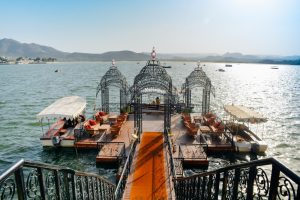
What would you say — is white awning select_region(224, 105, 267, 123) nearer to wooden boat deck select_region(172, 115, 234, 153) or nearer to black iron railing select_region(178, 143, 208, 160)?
wooden boat deck select_region(172, 115, 234, 153)

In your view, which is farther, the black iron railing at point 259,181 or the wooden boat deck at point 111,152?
the wooden boat deck at point 111,152

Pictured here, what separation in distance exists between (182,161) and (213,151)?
4.40m

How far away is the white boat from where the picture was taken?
21391 mm

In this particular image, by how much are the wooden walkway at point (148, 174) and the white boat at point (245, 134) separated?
22.4 feet

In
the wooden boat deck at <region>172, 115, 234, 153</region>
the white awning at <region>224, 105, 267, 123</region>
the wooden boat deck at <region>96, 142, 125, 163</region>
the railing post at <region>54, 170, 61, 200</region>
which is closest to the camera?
the railing post at <region>54, 170, 61, 200</region>

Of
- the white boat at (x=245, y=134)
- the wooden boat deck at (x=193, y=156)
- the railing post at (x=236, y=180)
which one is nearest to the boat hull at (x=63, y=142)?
the wooden boat deck at (x=193, y=156)

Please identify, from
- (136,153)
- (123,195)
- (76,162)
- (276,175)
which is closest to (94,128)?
(76,162)

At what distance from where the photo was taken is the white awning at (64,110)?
869 inches

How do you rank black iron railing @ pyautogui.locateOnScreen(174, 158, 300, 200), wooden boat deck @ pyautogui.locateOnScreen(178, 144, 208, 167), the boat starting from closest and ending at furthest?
black iron railing @ pyautogui.locateOnScreen(174, 158, 300, 200)
wooden boat deck @ pyautogui.locateOnScreen(178, 144, 208, 167)
the boat

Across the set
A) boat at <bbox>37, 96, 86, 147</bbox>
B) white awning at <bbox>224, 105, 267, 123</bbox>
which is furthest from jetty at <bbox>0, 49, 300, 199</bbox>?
white awning at <bbox>224, 105, 267, 123</bbox>

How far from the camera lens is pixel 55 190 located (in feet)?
13.7

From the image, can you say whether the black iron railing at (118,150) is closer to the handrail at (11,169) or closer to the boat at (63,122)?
the boat at (63,122)

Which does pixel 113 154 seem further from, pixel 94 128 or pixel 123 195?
pixel 123 195

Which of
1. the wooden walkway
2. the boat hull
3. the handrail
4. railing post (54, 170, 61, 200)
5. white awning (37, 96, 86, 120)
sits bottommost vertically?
the boat hull
